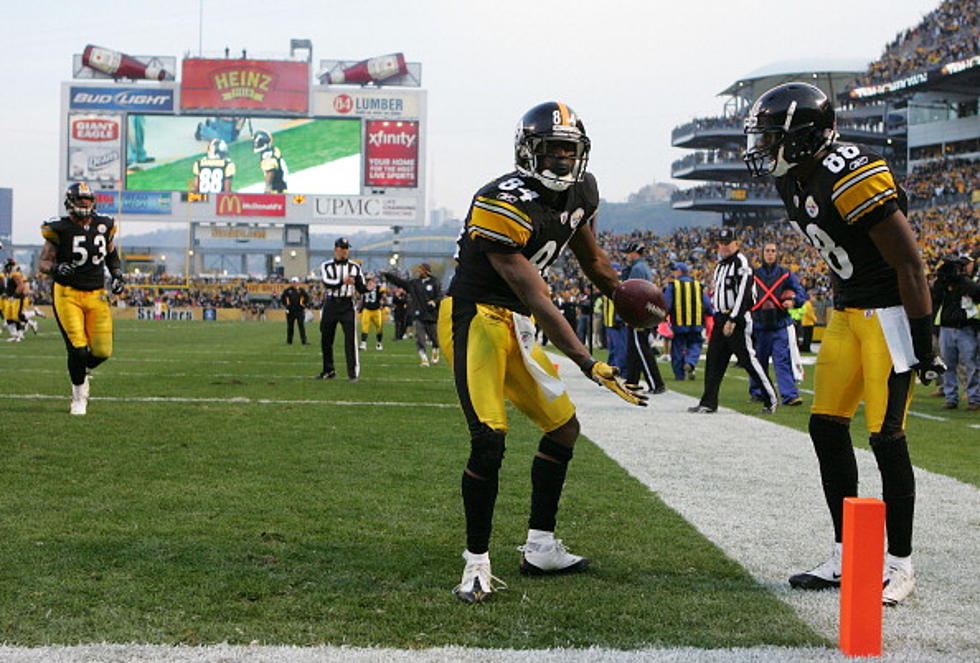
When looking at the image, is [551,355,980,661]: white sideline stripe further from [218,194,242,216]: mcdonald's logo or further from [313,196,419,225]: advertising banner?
[218,194,242,216]: mcdonald's logo

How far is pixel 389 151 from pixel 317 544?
57.6 m

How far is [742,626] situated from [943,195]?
160 ft

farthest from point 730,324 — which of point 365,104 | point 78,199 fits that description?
point 365,104

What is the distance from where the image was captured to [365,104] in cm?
6150

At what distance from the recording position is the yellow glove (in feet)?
13.1

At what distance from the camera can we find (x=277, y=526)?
510 cm

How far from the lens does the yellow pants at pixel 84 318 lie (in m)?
9.27

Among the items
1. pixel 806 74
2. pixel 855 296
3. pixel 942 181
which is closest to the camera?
pixel 855 296

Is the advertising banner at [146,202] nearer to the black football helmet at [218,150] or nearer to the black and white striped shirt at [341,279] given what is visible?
the black football helmet at [218,150]

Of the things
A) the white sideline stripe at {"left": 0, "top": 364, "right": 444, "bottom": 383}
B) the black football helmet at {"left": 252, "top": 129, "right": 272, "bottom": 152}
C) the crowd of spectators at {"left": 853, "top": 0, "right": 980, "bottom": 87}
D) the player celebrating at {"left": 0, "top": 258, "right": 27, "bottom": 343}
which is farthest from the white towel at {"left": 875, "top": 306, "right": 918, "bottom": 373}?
the black football helmet at {"left": 252, "top": 129, "right": 272, "bottom": 152}

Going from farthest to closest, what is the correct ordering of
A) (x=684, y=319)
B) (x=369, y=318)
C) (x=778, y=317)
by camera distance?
(x=369, y=318) < (x=684, y=319) < (x=778, y=317)

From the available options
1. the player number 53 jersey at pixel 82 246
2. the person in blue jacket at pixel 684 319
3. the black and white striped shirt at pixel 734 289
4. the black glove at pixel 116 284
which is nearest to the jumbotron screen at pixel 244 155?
the person in blue jacket at pixel 684 319

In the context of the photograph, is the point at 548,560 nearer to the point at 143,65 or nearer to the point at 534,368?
the point at 534,368

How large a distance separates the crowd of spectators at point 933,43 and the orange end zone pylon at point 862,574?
4722 centimetres
